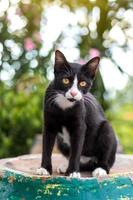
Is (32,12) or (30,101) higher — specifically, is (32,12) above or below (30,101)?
above

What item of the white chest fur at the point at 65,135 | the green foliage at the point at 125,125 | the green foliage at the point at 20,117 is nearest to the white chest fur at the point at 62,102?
the white chest fur at the point at 65,135

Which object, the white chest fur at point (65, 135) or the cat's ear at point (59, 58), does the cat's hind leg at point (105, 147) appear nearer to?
the white chest fur at point (65, 135)

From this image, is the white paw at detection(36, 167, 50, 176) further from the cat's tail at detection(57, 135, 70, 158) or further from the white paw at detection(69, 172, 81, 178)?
the cat's tail at detection(57, 135, 70, 158)

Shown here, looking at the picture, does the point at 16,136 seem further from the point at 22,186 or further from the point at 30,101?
the point at 22,186

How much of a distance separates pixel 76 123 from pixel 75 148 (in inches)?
4.1

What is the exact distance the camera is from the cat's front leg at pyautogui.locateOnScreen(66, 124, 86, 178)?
2404mm

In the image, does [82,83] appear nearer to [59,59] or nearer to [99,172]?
[59,59]

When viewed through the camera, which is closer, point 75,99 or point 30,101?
point 75,99

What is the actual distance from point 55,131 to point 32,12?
2.57 m

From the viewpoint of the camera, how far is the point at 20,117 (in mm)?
4910

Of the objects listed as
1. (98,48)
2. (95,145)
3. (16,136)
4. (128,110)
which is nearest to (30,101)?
(16,136)

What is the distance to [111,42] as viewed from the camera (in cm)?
492

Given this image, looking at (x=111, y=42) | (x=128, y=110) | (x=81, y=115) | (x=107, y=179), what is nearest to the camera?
(x=107, y=179)

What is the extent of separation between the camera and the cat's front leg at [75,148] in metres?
2.40
